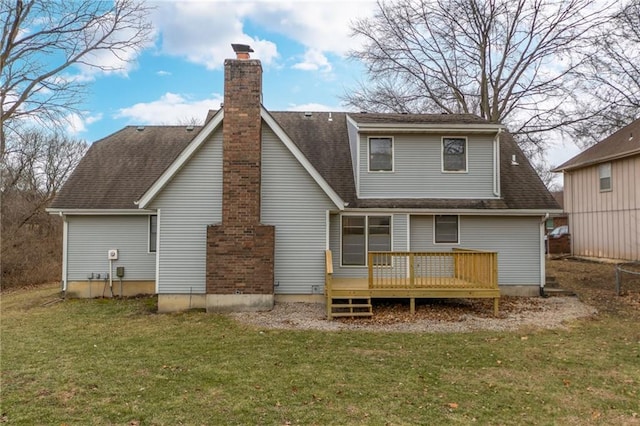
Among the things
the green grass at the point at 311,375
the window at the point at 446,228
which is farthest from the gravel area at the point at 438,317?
the window at the point at 446,228

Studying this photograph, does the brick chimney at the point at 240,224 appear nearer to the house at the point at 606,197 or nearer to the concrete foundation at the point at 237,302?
the concrete foundation at the point at 237,302

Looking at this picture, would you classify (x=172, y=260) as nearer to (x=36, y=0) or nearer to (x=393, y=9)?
(x=36, y=0)

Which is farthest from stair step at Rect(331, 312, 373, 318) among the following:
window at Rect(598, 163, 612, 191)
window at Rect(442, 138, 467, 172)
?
window at Rect(598, 163, 612, 191)

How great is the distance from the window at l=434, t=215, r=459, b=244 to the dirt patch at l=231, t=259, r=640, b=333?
1851mm

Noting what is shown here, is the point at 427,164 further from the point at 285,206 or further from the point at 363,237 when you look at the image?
the point at 285,206

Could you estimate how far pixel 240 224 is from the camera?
9570mm

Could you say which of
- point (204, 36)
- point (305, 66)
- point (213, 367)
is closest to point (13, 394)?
point (213, 367)

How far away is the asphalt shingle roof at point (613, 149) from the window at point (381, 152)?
11.7m

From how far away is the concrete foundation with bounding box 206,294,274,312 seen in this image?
9.47 m

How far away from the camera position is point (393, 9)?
72.0 feet

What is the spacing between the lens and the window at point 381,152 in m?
12.0

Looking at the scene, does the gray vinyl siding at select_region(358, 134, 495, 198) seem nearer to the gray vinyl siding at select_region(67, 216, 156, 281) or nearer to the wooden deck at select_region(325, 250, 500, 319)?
the wooden deck at select_region(325, 250, 500, 319)

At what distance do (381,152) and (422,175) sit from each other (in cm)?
145

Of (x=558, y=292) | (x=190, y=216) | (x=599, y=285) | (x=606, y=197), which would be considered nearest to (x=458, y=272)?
(x=558, y=292)
